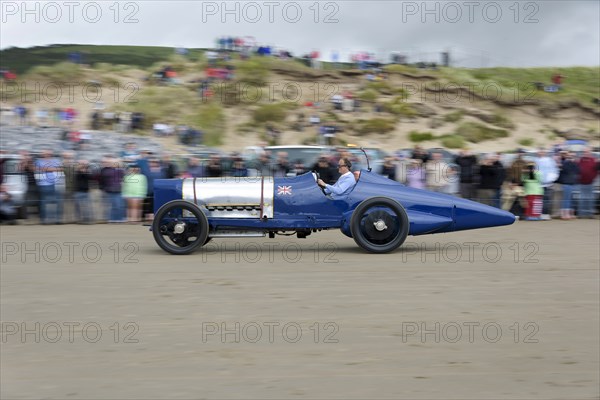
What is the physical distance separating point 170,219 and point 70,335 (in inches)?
187

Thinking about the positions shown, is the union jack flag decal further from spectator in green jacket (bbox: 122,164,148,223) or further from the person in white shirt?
spectator in green jacket (bbox: 122,164,148,223)

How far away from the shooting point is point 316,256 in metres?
11.8

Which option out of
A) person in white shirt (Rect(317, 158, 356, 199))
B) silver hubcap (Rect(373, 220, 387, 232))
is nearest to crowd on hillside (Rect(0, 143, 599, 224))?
person in white shirt (Rect(317, 158, 356, 199))

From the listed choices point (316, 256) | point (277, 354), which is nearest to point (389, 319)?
point (277, 354)

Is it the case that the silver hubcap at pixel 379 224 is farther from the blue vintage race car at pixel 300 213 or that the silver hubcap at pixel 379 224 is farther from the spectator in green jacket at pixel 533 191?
the spectator in green jacket at pixel 533 191

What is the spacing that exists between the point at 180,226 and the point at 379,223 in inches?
108

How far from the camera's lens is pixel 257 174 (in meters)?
17.2

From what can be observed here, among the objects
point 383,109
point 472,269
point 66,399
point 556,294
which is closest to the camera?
point 66,399

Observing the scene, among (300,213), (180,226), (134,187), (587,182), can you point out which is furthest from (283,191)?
(587,182)

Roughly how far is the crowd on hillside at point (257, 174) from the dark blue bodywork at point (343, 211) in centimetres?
469

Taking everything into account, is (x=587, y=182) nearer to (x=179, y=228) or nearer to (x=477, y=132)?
(x=179, y=228)

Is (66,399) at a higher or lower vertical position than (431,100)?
lower

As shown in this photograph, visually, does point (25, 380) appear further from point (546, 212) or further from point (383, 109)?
point (383, 109)

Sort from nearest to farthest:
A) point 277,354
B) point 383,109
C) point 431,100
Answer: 1. point 277,354
2. point 383,109
3. point 431,100
